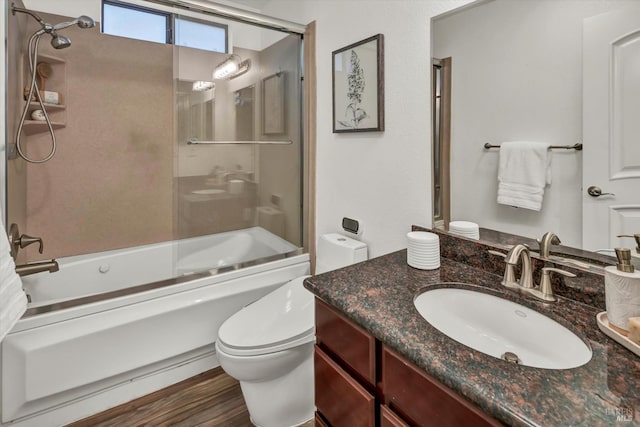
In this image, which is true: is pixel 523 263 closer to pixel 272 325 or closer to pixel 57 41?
pixel 272 325

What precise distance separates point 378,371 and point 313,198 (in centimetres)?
144

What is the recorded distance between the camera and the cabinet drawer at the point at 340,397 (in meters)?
0.85

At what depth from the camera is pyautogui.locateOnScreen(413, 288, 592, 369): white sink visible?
2.60 feet

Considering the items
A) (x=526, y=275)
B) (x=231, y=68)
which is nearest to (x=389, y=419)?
(x=526, y=275)

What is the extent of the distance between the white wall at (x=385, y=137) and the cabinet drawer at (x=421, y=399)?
2.51 ft

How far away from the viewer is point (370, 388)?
0.85 metres

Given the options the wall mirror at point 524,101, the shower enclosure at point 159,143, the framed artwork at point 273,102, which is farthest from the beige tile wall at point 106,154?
the wall mirror at point 524,101

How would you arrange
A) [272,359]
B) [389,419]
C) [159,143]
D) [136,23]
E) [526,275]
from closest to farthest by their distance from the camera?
[389,419]
[526,275]
[272,359]
[136,23]
[159,143]

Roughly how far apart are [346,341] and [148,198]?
2.09 meters

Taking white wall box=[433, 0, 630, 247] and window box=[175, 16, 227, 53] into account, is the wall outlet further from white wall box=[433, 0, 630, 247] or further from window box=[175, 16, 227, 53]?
white wall box=[433, 0, 630, 247]

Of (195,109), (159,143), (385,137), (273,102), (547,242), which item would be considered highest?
(273,102)

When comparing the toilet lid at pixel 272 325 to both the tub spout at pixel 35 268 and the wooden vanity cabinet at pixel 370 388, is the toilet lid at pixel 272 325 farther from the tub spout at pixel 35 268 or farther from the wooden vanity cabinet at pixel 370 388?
the tub spout at pixel 35 268

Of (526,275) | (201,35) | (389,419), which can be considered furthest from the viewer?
(201,35)

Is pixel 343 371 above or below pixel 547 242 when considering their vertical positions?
below
